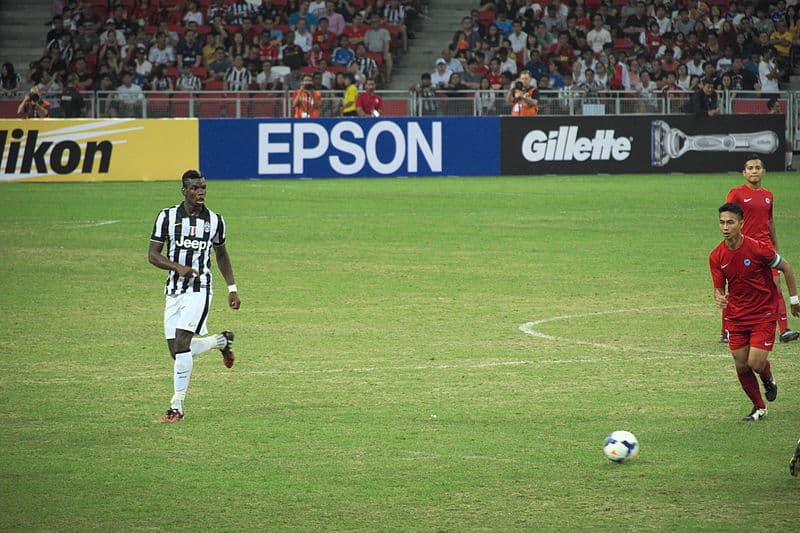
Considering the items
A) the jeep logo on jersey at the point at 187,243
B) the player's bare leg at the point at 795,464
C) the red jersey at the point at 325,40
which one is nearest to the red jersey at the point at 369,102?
the red jersey at the point at 325,40

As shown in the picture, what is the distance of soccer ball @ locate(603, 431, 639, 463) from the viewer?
27.9ft

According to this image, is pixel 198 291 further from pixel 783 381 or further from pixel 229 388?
pixel 783 381

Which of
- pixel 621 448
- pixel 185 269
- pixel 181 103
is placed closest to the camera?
pixel 621 448

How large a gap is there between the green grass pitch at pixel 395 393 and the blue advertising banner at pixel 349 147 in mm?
11317

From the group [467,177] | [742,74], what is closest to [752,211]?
[467,177]

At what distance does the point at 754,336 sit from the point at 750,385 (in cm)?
38

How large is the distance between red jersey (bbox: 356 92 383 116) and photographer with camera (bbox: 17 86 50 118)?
8.05 meters

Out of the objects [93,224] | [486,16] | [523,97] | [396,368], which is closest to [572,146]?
[523,97]

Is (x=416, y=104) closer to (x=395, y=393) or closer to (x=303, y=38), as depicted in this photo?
(x=303, y=38)

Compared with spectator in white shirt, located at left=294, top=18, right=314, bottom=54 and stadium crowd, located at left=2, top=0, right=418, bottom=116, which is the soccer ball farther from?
spectator in white shirt, located at left=294, top=18, right=314, bottom=54

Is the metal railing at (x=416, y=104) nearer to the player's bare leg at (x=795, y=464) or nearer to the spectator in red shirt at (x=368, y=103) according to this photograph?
the spectator in red shirt at (x=368, y=103)

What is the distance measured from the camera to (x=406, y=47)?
4172 cm

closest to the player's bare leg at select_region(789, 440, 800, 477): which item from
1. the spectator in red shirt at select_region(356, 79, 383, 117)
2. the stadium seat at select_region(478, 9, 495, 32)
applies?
the spectator in red shirt at select_region(356, 79, 383, 117)

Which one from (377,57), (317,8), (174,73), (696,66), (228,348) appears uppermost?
(317,8)
